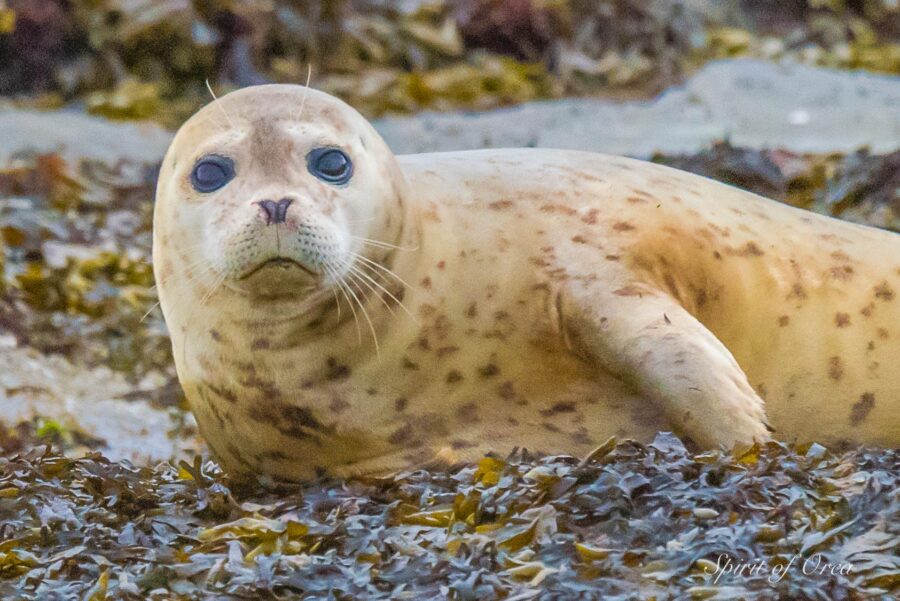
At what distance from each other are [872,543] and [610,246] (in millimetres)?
1225

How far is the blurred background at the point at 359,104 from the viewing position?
6990mm

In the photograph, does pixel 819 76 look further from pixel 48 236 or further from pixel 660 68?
pixel 48 236

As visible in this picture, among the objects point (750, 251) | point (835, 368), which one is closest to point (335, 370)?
point (750, 251)

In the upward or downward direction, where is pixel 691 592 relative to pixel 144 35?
downward

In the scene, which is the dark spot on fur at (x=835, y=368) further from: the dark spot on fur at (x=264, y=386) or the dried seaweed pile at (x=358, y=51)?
the dried seaweed pile at (x=358, y=51)

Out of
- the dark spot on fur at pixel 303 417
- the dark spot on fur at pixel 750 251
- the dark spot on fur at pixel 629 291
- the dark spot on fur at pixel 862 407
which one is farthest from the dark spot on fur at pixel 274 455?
the dark spot on fur at pixel 862 407

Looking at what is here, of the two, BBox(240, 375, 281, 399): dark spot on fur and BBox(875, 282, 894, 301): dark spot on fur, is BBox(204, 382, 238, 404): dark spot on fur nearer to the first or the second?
BBox(240, 375, 281, 399): dark spot on fur

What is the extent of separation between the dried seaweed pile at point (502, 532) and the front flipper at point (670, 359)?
0.08 m

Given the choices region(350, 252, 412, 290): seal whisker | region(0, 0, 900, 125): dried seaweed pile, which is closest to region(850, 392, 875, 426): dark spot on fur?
region(350, 252, 412, 290): seal whisker

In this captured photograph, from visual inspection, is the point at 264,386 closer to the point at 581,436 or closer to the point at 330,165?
the point at 330,165

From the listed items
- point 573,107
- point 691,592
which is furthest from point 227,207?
point 573,107

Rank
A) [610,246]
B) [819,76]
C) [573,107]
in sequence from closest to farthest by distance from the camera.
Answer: [610,246] → [573,107] → [819,76]

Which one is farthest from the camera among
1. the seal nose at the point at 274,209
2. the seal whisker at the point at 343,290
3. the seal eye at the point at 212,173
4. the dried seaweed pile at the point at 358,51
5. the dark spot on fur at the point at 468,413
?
the dried seaweed pile at the point at 358,51

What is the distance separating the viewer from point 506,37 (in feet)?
39.5
